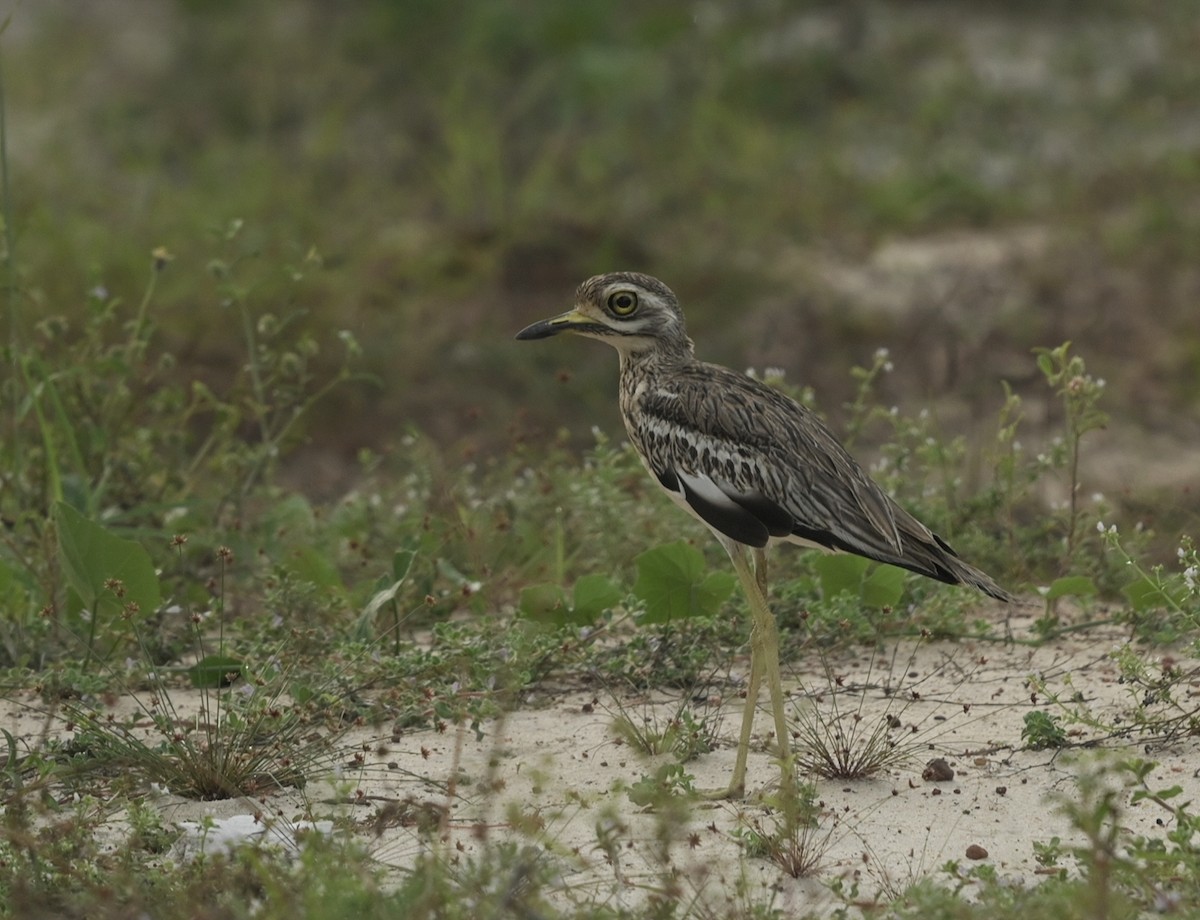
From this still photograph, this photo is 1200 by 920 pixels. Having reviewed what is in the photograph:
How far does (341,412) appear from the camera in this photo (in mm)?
7426

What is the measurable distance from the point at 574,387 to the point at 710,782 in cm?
375

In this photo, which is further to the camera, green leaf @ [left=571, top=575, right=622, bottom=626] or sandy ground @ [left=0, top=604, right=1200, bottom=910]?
green leaf @ [left=571, top=575, right=622, bottom=626]

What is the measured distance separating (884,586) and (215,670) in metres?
1.72

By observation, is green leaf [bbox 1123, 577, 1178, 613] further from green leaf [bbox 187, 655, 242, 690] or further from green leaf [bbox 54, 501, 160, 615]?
green leaf [bbox 54, 501, 160, 615]

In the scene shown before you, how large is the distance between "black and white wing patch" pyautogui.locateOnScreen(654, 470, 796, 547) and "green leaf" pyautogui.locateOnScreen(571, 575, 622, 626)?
57cm

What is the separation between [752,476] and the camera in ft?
13.3

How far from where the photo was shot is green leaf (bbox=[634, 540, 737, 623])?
4.45 m

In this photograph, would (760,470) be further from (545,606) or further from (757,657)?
(545,606)

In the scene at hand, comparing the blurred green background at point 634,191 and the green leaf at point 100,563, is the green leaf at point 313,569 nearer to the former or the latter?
the green leaf at point 100,563

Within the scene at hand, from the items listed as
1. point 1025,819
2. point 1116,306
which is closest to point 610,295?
point 1025,819

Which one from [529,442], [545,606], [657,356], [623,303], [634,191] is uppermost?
[634,191]

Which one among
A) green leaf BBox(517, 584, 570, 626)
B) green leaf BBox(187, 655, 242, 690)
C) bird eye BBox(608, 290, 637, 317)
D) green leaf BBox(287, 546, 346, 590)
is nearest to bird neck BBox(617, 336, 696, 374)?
bird eye BBox(608, 290, 637, 317)

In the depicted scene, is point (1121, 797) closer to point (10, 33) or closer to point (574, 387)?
point (574, 387)

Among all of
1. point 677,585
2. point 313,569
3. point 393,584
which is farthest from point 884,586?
point 313,569
